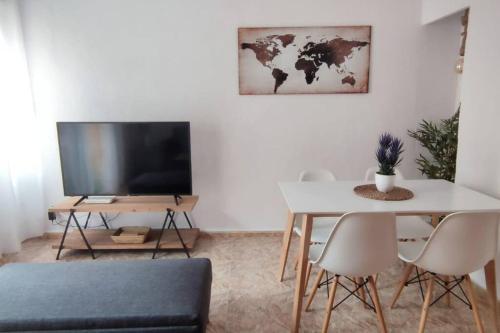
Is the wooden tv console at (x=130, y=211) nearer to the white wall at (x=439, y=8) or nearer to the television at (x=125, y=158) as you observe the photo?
the television at (x=125, y=158)

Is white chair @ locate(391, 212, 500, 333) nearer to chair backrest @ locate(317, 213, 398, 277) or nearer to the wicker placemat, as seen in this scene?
chair backrest @ locate(317, 213, 398, 277)

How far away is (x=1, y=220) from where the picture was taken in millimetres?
3221

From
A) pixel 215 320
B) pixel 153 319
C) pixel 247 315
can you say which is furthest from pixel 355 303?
pixel 153 319

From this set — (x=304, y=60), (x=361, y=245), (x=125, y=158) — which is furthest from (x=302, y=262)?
(x=304, y=60)

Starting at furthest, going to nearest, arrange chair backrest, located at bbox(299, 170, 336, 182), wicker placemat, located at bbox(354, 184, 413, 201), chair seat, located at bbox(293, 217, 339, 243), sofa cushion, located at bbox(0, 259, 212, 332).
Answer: chair backrest, located at bbox(299, 170, 336, 182), chair seat, located at bbox(293, 217, 339, 243), wicker placemat, located at bbox(354, 184, 413, 201), sofa cushion, located at bbox(0, 259, 212, 332)

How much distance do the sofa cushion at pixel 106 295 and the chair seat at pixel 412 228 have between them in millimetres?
1369

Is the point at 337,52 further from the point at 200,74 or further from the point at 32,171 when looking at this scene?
the point at 32,171

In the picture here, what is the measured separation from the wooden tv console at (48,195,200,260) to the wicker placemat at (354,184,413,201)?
1509 mm

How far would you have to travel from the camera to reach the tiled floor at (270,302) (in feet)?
7.31

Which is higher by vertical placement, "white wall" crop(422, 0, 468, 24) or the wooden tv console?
"white wall" crop(422, 0, 468, 24)

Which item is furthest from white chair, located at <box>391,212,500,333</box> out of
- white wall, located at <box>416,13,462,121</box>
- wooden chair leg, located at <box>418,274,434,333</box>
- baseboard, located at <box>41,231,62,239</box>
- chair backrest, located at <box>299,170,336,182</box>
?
baseboard, located at <box>41,231,62,239</box>

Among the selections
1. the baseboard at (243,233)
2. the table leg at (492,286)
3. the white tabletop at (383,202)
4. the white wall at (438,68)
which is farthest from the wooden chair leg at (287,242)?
the white wall at (438,68)

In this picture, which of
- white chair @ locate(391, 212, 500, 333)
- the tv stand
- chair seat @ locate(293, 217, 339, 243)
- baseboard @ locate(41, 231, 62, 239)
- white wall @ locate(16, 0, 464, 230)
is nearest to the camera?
white chair @ locate(391, 212, 500, 333)

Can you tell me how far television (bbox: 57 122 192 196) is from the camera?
3133 millimetres
